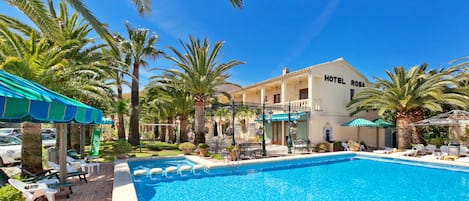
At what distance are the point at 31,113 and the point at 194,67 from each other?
59.4 feet

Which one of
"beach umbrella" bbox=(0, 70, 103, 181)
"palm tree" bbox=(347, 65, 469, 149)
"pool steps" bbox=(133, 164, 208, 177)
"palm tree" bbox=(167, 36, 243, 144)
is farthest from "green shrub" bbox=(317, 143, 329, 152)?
"beach umbrella" bbox=(0, 70, 103, 181)

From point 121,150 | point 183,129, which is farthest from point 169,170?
point 183,129

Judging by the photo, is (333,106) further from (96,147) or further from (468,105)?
(96,147)

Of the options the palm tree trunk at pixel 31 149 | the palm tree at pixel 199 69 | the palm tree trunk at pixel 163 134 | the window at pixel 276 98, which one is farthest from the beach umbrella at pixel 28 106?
the palm tree trunk at pixel 163 134

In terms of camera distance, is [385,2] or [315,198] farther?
[385,2]

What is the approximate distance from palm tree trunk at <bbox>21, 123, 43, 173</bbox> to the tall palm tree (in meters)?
13.2

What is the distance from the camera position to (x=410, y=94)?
23547mm

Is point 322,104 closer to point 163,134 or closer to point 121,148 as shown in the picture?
point 121,148

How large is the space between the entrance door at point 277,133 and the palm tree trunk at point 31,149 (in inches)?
927

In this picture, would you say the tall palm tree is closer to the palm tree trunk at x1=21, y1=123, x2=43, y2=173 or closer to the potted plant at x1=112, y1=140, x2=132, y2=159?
the potted plant at x1=112, y1=140, x2=132, y2=159

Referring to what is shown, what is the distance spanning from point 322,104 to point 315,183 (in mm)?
14704

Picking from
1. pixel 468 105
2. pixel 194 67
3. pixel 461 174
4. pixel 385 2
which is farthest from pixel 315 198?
pixel 468 105

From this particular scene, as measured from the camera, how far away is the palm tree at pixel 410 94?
22.3m

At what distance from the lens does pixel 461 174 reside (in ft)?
53.6
